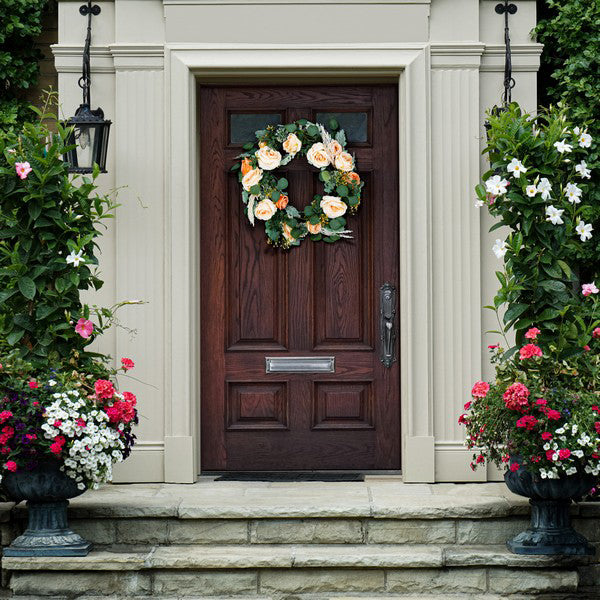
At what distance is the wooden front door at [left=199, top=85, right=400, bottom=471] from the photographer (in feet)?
22.7

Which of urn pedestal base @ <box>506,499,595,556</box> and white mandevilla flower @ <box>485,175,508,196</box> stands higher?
white mandevilla flower @ <box>485,175,508,196</box>

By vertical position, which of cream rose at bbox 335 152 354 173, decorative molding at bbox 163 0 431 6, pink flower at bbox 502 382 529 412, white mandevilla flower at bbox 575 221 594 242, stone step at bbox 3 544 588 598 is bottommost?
stone step at bbox 3 544 588 598

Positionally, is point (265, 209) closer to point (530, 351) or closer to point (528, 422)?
point (530, 351)

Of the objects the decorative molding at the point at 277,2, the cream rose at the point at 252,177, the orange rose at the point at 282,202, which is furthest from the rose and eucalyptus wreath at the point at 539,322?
the cream rose at the point at 252,177

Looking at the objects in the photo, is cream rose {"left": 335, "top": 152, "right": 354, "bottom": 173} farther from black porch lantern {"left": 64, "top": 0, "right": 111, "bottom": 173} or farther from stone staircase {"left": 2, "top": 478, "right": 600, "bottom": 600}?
stone staircase {"left": 2, "top": 478, "right": 600, "bottom": 600}

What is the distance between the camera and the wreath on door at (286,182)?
22.4 ft

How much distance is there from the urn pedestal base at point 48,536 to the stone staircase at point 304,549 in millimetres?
52

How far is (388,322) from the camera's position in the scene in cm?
688

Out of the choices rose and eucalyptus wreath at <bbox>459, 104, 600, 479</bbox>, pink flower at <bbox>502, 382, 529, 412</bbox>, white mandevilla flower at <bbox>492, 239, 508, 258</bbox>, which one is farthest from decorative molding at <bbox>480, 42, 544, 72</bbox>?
pink flower at <bbox>502, 382, 529, 412</bbox>

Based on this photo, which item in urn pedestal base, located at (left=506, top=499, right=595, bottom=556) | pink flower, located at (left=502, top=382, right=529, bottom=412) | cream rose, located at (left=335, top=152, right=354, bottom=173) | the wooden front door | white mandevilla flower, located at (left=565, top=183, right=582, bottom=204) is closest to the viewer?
pink flower, located at (left=502, top=382, right=529, bottom=412)

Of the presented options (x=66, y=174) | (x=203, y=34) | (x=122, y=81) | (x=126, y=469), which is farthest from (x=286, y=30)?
(x=126, y=469)

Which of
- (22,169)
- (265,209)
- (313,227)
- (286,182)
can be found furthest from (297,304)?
(22,169)

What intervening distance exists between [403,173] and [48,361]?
91.4 inches

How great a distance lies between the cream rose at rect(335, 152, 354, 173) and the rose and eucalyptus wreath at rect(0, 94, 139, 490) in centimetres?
153
